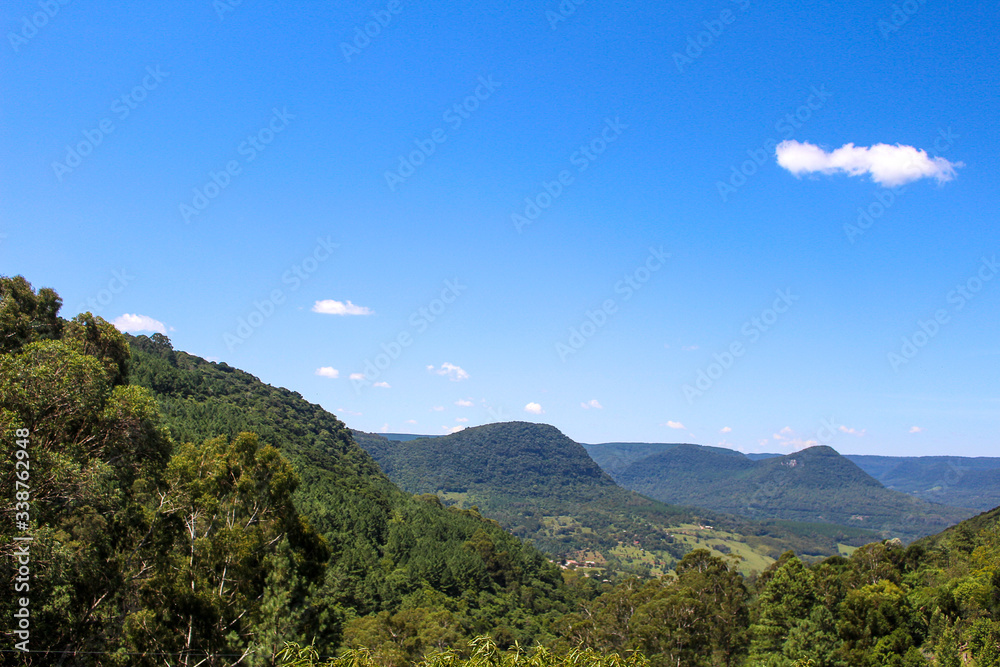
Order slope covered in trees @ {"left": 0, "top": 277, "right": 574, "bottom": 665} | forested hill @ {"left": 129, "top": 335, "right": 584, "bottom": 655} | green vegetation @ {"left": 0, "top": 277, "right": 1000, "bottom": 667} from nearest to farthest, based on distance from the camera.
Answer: slope covered in trees @ {"left": 0, "top": 277, "right": 574, "bottom": 665}
green vegetation @ {"left": 0, "top": 277, "right": 1000, "bottom": 667}
forested hill @ {"left": 129, "top": 335, "right": 584, "bottom": 655}

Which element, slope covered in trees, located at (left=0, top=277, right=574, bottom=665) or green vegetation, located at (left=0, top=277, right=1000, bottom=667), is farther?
A: green vegetation, located at (left=0, top=277, right=1000, bottom=667)

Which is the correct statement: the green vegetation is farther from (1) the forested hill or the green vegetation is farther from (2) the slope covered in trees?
(1) the forested hill

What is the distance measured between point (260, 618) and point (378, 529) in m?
56.0

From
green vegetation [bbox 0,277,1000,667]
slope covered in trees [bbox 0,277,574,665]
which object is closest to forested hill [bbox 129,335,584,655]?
green vegetation [bbox 0,277,1000,667]

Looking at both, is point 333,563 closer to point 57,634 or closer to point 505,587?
point 505,587

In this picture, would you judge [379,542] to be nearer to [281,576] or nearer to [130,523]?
[281,576]

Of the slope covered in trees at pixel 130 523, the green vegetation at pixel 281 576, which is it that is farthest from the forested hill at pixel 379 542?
the slope covered in trees at pixel 130 523

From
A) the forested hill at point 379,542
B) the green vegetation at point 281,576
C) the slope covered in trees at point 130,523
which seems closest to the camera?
the slope covered in trees at point 130,523

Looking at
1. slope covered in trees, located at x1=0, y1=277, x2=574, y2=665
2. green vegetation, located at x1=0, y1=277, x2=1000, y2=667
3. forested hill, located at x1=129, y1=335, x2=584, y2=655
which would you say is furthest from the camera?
forested hill, located at x1=129, y1=335, x2=584, y2=655

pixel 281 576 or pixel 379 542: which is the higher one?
pixel 281 576

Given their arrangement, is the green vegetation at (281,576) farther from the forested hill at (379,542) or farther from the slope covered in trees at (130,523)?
the forested hill at (379,542)

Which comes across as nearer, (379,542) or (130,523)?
(130,523)

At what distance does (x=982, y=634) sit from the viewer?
3167 centimetres

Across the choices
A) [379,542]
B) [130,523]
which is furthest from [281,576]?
[379,542]
